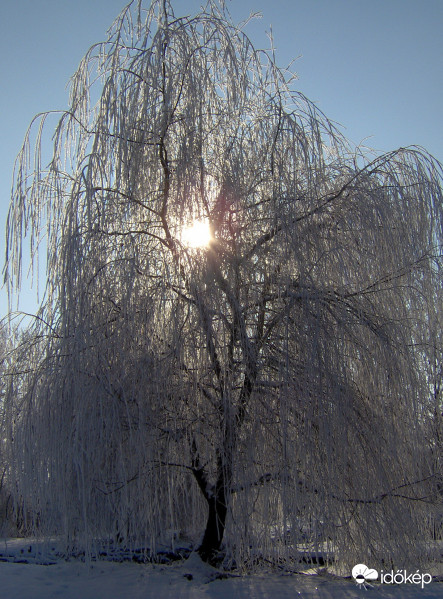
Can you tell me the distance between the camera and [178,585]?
5.23 metres

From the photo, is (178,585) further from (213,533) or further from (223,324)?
(223,324)

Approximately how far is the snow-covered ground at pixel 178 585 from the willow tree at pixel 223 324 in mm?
577

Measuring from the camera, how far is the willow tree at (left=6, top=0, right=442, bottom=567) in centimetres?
452

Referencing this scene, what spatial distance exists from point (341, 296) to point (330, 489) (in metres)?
1.74

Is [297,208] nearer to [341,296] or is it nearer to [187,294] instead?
[341,296]

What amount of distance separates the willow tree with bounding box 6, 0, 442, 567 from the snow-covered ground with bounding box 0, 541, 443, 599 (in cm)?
58

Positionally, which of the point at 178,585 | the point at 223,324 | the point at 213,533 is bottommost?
the point at 178,585

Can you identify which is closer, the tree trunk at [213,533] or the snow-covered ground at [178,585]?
the snow-covered ground at [178,585]

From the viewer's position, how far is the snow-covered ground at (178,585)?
196 inches

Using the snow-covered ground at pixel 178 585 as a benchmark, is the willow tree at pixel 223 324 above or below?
above

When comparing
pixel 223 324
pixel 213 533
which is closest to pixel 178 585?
pixel 213 533

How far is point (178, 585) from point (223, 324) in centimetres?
280

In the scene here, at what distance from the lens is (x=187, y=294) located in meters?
4.75

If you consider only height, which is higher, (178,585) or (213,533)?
(213,533)
